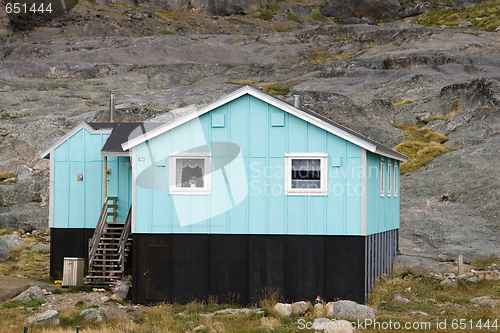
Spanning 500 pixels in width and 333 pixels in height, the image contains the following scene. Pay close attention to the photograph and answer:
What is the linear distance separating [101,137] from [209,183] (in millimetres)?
6632

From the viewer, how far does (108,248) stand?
24.0 metres

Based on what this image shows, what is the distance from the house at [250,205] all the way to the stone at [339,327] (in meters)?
3.43

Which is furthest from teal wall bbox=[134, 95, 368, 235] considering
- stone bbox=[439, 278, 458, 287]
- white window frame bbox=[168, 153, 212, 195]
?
stone bbox=[439, 278, 458, 287]

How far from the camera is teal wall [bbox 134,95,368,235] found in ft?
66.5

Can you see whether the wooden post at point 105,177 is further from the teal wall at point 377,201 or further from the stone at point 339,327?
the stone at point 339,327

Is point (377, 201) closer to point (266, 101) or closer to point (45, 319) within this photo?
point (266, 101)

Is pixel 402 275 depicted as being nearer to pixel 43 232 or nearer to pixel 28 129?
pixel 43 232

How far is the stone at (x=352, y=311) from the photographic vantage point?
1814 cm

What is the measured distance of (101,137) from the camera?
2561 cm

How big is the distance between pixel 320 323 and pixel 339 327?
2.70 feet

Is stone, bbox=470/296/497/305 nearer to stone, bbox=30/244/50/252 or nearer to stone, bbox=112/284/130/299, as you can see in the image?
stone, bbox=112/284/130/299

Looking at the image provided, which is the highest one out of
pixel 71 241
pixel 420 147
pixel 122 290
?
pixel 420 147

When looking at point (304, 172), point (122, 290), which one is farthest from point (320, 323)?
point (122, 290)

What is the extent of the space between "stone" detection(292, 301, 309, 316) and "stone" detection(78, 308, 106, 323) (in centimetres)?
506
